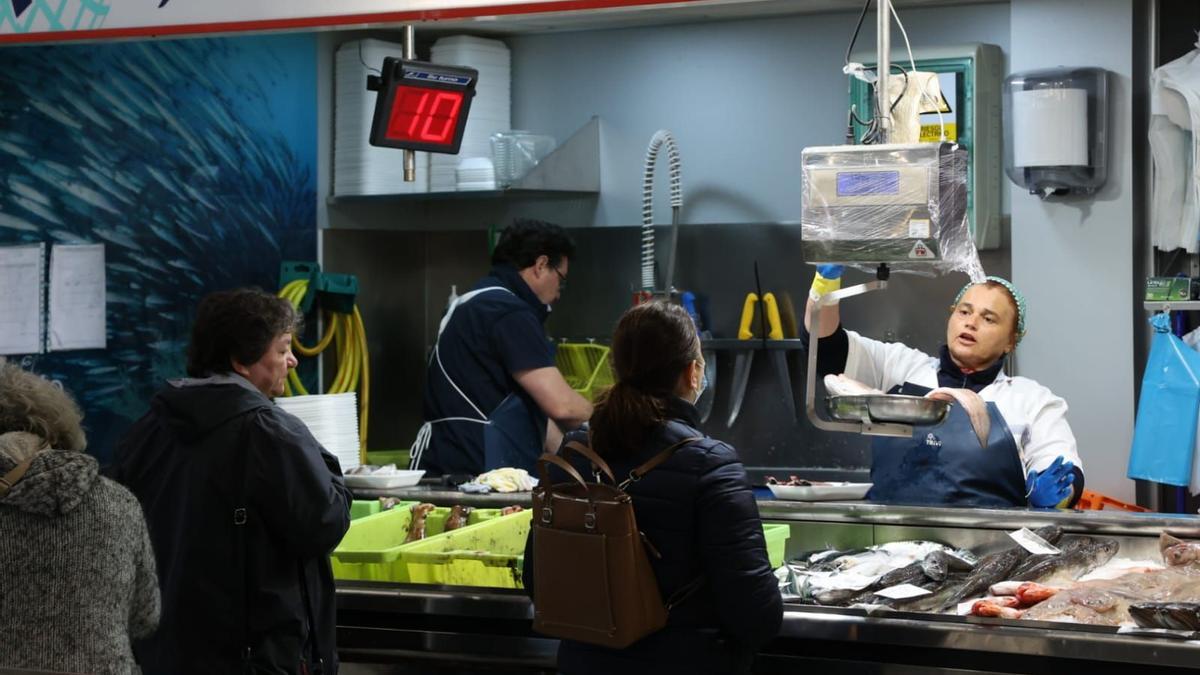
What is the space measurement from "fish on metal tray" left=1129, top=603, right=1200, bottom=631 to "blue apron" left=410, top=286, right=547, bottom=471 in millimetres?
2666

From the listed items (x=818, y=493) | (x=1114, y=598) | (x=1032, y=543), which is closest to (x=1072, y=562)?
(x=1032, y=543)

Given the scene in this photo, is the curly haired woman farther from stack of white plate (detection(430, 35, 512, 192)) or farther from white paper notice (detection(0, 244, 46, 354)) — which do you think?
stack of white plate (detection(430, 35, 512, 192))

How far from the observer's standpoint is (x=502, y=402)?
5297mm

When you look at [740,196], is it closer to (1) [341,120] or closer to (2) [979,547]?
(1) [341,120]

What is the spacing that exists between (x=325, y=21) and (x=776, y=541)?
187cm

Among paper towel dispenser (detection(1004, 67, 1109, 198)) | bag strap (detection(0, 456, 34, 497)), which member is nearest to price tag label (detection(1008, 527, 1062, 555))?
paper towel dispenser (detection(1004, 67, 1109, 198))

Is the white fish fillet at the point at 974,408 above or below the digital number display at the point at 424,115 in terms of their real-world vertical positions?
below

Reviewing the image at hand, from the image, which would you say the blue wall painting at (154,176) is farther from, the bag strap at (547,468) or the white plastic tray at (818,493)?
the bag strap at (547,468)

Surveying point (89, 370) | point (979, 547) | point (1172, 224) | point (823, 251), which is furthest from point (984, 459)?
point (89, 370)

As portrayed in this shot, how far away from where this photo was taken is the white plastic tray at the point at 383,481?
452 cm

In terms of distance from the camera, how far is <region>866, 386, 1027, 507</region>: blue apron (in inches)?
162

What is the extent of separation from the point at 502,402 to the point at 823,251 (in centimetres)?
246

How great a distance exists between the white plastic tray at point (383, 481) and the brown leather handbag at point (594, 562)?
170cm

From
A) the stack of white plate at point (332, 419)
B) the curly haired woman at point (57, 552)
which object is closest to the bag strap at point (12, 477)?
the curly haired woman at point (57, 552)
